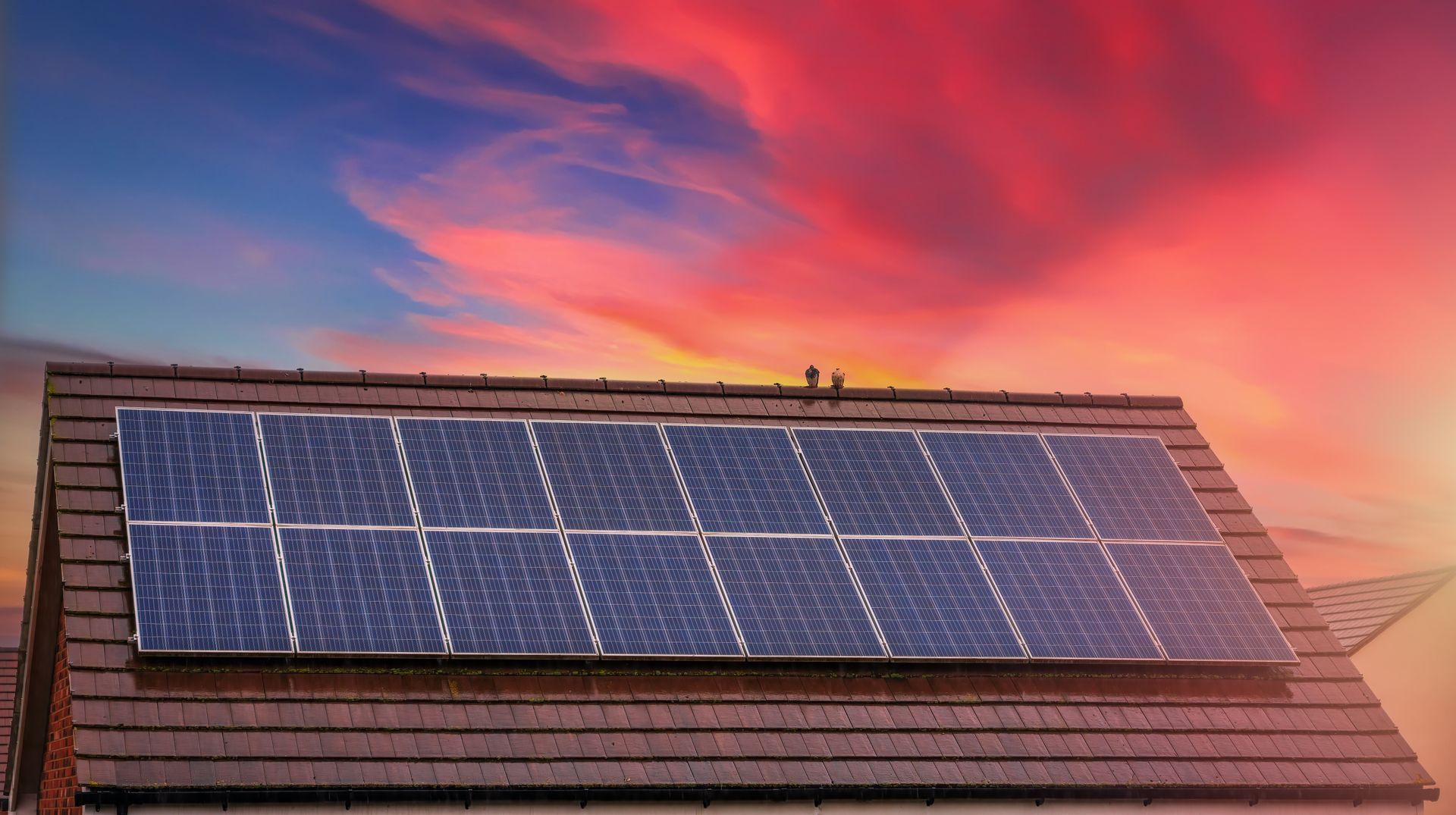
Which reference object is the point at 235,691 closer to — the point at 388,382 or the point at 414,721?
the point at 414,721

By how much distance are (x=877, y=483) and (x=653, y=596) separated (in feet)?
15.7

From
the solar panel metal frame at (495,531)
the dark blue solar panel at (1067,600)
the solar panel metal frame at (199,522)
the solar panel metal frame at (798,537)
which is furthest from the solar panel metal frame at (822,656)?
the solar panel metal frame at (199,522)

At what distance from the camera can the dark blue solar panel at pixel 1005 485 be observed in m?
24.4

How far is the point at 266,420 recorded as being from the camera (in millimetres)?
22266

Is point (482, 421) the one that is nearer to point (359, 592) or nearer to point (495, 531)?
point (495, 531)

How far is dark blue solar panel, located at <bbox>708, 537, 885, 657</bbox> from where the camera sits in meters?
21.2

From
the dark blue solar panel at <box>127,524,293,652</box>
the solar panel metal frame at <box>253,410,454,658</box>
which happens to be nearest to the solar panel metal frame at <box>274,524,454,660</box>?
the solar panel metal frame at <box>253,410,454,658</box>

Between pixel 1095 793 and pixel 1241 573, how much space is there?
5.87 meters

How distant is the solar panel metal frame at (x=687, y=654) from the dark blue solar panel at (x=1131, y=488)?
6.66 metres

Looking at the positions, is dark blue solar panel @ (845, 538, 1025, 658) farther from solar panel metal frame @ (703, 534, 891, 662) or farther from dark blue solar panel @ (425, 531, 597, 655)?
dark blue solar panel @ (425, 531, 597, 655)

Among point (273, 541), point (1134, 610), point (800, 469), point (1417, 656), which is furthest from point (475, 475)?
point (1417, 656)

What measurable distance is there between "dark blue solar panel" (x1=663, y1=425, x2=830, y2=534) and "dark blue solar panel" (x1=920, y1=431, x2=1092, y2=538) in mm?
2565

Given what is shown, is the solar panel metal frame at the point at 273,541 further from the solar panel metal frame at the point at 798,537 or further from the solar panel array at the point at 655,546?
the solar panel metal frame at the point at 798,537

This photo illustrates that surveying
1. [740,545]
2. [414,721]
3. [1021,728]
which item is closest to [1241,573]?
[1021,728]
